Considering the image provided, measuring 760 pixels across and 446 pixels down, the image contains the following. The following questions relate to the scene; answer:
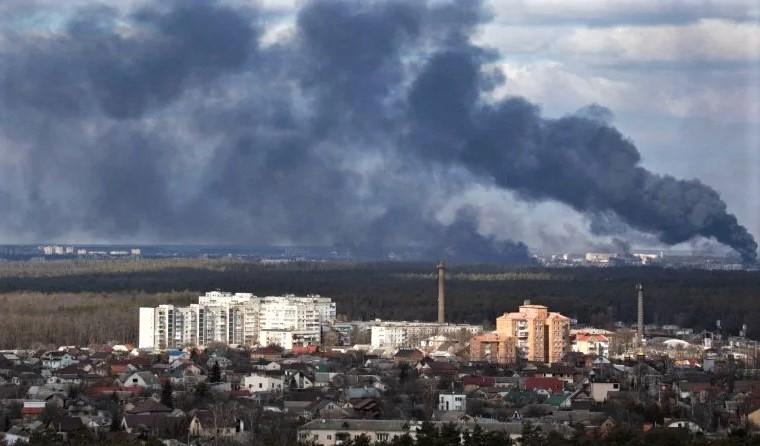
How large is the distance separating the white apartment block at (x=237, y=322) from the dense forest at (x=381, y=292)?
3.33 ft

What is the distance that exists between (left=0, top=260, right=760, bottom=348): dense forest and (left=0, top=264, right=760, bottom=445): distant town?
1796 millimetres

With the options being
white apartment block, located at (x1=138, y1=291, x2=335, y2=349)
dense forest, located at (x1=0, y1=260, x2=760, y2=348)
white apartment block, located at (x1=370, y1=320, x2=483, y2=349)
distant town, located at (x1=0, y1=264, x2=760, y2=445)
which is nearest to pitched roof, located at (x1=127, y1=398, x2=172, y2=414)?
distant town, located at (x1=0, y1=264, x2=760, y2=445)

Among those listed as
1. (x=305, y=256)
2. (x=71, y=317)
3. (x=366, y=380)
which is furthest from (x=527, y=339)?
(x=305, y=256)

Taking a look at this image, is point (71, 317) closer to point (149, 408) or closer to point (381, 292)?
point (381, 292)

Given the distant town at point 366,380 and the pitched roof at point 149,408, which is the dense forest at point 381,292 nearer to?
the distant town at point 366,380

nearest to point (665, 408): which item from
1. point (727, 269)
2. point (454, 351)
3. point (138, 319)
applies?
point (454, 351)

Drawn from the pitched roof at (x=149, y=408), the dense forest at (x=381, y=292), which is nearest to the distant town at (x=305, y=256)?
the dense forest at (x=381, y=292)

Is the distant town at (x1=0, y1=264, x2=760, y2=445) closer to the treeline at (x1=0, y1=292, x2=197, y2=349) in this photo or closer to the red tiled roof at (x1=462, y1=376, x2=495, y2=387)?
the red tiled roof at (x1=462, y1=376, x2=495, y2=387)

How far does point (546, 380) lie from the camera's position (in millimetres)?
44594

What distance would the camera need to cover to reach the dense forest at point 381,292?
213 feet

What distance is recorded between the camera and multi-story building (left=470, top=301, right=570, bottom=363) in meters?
55.6

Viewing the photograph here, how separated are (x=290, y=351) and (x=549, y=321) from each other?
21.5ft

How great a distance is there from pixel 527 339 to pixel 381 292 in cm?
2114

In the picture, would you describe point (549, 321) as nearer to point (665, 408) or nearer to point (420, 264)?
point (665, 408)
